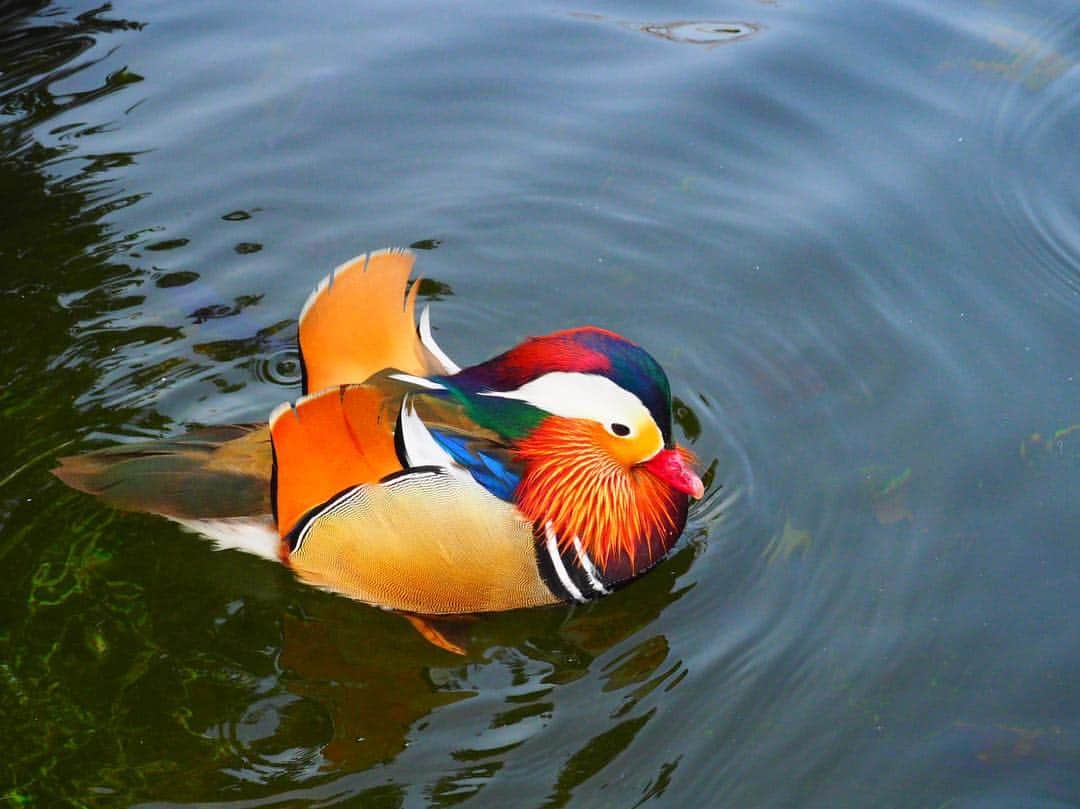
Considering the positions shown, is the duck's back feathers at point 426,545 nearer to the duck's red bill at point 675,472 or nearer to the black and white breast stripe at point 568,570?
the black and white breast stripe at point 568,570

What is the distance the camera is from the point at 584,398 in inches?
145

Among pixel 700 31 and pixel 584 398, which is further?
pixel 700 31

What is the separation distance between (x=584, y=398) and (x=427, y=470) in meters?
0.47

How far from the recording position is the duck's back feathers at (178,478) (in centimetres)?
371

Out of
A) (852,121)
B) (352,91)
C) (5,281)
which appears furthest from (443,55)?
(5,281)

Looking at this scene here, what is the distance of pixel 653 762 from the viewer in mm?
3225

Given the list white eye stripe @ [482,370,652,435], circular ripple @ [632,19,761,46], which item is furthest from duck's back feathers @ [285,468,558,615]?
circular ripple @ [632,19,761,46]

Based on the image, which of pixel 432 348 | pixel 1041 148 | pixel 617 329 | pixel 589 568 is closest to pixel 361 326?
pixel 432 348

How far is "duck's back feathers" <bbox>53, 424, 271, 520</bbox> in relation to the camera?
146 inches

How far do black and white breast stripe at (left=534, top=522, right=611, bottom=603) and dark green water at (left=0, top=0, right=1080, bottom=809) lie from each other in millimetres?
83

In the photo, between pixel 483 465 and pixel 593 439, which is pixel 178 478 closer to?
pixel 483 465

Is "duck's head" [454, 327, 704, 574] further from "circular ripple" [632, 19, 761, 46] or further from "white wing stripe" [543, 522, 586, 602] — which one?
"circular ripple" [632, 19, 761, 46]

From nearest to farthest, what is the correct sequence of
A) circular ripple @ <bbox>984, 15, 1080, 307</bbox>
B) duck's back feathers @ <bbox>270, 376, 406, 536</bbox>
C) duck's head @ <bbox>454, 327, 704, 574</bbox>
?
duck's back feathers @ <bbox>270, 376, 406, 536</bbox>
duck's head @ <bbox>454, 327, 704, 574</bbox>
circular ripple @ <bbox>984, 15, 1080, 307</bbox>

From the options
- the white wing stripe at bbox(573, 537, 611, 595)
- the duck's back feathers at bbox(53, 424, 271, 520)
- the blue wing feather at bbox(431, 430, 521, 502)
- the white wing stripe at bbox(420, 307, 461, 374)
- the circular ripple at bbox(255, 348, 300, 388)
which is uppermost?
the white wing stripe at bbox(420, 307, 461, 374)
